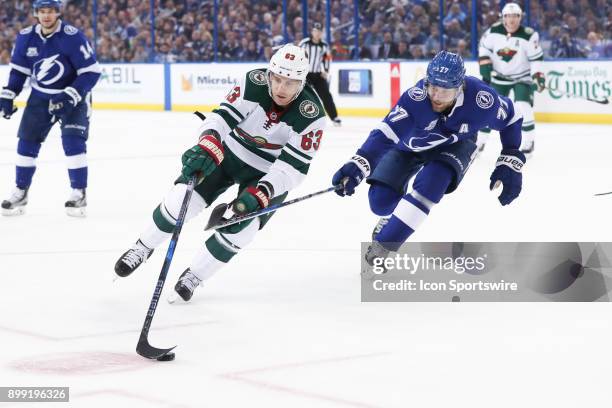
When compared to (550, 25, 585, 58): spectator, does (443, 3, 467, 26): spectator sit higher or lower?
higher

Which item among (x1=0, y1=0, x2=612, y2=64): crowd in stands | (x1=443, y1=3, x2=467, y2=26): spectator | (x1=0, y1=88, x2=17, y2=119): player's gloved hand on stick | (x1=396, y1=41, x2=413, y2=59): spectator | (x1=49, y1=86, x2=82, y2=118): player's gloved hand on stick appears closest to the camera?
(x1=49, y1=86, x2=82, y2=118): player's gloved hand on stick

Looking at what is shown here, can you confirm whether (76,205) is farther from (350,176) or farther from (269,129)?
(350,176)

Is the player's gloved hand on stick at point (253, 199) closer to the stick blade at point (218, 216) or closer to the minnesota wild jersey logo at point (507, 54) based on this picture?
the stick blade at point (218, 216)

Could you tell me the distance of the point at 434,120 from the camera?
4.71m

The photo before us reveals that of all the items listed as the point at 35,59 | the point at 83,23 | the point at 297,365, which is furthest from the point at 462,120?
the point at 83,23

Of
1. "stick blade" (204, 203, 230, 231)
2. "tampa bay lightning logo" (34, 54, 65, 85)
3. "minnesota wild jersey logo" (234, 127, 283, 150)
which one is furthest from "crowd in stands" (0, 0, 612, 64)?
"stick blade" (204, 203, 230, 231)

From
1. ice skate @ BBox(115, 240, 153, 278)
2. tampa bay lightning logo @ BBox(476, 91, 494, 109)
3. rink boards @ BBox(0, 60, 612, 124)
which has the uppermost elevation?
tampa bay lightning logo @ BBox(476, 91, 494, 109)

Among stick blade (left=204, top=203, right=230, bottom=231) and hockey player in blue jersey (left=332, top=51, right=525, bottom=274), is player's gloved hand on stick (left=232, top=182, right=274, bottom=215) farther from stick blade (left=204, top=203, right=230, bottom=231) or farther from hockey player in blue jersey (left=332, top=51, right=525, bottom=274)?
hockey player in blue jersey (left=332, top=51, right=525, bottom=274)

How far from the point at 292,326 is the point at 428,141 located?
121cm

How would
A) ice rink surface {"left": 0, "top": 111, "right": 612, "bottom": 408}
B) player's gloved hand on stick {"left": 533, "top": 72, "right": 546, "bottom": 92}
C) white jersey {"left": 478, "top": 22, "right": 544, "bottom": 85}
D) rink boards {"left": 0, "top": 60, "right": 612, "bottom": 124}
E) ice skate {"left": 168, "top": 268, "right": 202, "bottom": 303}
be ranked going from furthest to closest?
rink boards {"left": 0, "top": 60, "right": 612, "bottom": 124} < player's gloved hand on stick {"left": 533, "top": 72, "right": 546, "bottom": 92} < white jersey {"left": 478, "top": 22, "right": 544, "bottom": 85} < ice skate {"left": 168, "top": 268, "right": 202, "bottom": 303} < ice rink surface {"left": 0, "top": 111, "right": 612, "bottom": 408}

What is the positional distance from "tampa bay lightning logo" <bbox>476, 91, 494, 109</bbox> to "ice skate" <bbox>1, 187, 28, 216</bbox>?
3.35 metres

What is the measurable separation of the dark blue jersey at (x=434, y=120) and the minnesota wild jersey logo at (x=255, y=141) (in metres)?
0.41

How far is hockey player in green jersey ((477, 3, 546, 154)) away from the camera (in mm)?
10594

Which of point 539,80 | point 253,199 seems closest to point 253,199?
point 253,199
